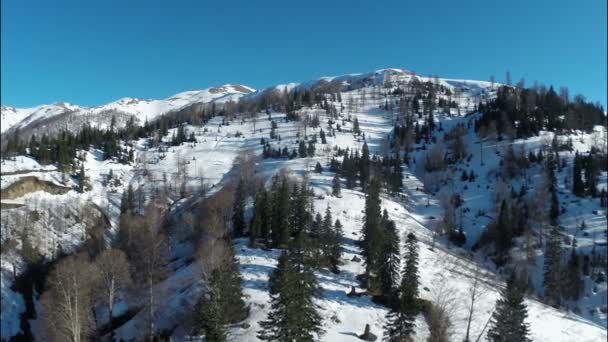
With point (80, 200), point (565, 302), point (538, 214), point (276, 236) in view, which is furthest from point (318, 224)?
point (80, 200)

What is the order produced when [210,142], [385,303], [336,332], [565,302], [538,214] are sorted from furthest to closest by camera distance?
1. [210,142]
2. [538,214]
3. [565,302]
4. [385,303]
5. [336,332]

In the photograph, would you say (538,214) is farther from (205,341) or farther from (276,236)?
(205,341)

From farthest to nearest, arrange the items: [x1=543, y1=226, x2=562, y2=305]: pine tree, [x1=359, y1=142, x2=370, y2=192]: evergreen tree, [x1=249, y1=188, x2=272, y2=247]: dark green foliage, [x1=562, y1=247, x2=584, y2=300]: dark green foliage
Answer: [x1=359, y1=142, x2=370, y2=192]: evergreen tree
[x1=249, y1=188, x2=272, y2=247]: dark green foliage
[x1=562, y1=247, x2=584, y2=300]: dark green foliage
[x1=543, y1=226, x2=562, y2=305]: pine tree

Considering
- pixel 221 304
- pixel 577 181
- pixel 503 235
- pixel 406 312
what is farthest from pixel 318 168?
pixel 221 304

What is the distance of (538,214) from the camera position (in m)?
84.1

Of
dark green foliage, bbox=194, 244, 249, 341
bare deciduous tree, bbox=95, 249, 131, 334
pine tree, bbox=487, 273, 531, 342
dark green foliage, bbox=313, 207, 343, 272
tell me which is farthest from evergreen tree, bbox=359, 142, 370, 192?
bare deciduous tree, bbox=95, 249, 131, 334

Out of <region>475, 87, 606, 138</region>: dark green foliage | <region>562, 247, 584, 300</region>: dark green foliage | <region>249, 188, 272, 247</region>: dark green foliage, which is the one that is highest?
<region>475, 87, 606, 138</region>: dark green foliage

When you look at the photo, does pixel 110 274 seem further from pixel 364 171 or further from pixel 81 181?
pixel 364 171

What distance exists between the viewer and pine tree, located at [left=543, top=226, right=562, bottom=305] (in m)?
60.6

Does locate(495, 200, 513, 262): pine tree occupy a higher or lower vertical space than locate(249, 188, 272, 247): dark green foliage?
lower

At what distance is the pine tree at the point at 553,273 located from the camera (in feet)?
199

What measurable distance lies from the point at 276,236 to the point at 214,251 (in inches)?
879

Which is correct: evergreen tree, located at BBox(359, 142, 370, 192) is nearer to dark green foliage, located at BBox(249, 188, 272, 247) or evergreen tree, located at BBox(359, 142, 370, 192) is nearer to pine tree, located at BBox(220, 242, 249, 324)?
dark green foliage, located at BBox(249, 188, 272, 247)

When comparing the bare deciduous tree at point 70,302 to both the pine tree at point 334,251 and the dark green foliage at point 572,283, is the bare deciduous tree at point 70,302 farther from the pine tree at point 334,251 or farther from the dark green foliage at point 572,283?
the dark green foliage at point 572,283
